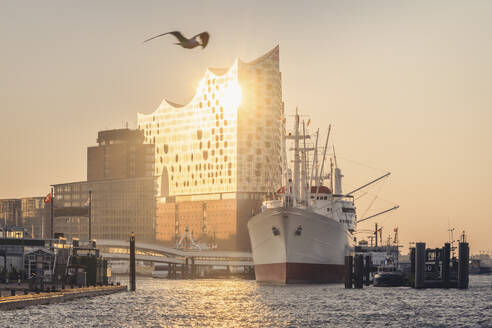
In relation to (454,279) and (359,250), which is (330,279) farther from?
(359,250)

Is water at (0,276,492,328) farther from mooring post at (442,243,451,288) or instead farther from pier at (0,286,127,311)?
mooring post at (442,243,451,288)

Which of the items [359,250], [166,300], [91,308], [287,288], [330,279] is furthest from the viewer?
[359,250]

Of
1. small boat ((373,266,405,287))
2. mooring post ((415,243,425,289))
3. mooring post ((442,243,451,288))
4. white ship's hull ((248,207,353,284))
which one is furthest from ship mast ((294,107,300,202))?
mooring post ((442,243,451,288))

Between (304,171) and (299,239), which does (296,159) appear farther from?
(299,239)

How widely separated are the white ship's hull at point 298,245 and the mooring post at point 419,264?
12612 mm

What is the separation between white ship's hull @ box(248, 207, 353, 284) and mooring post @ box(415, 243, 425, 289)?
1261cm

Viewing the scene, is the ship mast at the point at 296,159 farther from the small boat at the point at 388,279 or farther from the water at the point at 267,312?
the water at the point at 267,312

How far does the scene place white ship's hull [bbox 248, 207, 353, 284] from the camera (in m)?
144

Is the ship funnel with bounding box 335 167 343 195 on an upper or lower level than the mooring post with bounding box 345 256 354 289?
upper

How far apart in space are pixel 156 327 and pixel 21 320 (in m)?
11.2

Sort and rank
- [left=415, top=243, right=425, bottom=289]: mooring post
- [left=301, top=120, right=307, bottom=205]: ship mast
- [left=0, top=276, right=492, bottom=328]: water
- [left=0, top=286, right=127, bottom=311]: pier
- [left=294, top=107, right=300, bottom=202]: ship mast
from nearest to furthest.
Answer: [left=0, top=276, right=492, bottom=328]: water, [left=0, top=286, right=127, bottom=311]: pier, [left=415, top=243, right=425, bottom=289]: mooring post, [left=294, top=107, right=300, bottom=202]: ship mast, [left=301, top=120, right=307, bottom=205]: ship mast

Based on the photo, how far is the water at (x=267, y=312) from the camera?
84062 millimetres

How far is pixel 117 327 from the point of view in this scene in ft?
263

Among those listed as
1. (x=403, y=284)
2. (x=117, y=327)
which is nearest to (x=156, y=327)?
(x=117, y=327)
